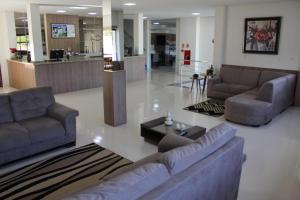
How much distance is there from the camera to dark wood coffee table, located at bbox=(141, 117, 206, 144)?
3.94 metres

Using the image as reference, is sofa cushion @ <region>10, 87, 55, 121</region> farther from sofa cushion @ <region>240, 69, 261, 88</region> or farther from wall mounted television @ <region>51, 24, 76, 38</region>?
wall mounted television @ <region>51, 24, 76, 38</region>

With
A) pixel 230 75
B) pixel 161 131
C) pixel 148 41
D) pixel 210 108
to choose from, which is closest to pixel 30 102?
pixel 161 131

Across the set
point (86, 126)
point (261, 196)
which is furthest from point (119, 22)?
point (261, 196)

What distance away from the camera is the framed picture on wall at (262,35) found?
6648 mm

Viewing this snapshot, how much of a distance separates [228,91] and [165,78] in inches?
157

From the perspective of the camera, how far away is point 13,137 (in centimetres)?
348

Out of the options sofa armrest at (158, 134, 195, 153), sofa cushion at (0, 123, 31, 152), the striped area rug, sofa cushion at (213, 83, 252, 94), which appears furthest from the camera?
sofa cushion at (213, 83, 252, 94)

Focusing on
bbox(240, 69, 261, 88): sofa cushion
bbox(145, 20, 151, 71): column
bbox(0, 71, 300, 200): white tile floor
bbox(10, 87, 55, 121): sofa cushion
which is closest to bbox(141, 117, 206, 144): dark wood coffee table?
bbox(0, 71, 300, 200): white tile floor

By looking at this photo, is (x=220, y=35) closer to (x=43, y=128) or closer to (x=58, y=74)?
(x=58, y=74)

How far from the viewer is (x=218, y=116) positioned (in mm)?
5746

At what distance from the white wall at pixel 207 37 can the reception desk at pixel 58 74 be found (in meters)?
4.89

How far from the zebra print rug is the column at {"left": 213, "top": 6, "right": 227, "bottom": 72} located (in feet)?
4.81

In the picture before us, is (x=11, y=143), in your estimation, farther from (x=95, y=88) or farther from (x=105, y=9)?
(x=95, y=88)

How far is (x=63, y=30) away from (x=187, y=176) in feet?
33.1
